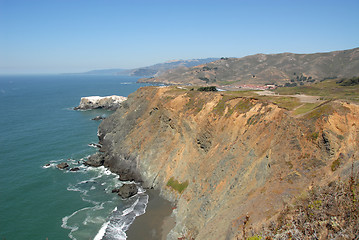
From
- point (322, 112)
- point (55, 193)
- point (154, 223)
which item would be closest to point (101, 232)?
point (154, 223)

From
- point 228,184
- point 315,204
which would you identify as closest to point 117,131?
point 228,184

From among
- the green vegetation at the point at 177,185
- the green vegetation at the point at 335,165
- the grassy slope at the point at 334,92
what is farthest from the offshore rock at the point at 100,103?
the green vegetation at the point at 335,165

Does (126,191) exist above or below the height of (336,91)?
below

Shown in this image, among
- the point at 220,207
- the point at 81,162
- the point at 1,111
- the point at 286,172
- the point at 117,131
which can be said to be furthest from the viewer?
the point at 1,111

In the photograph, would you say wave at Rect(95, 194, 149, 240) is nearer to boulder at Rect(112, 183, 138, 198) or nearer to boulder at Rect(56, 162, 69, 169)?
boulder at Rect(112, 183, 138, 198)

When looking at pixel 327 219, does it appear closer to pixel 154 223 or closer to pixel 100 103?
pixel 154 223

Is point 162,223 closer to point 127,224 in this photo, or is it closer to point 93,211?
point 127,224

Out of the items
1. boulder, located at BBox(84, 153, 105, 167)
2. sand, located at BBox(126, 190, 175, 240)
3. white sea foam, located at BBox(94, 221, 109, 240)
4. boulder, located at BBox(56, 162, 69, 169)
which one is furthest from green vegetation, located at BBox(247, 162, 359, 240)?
boulder, located at BBox(56, 162, 69, 169)
